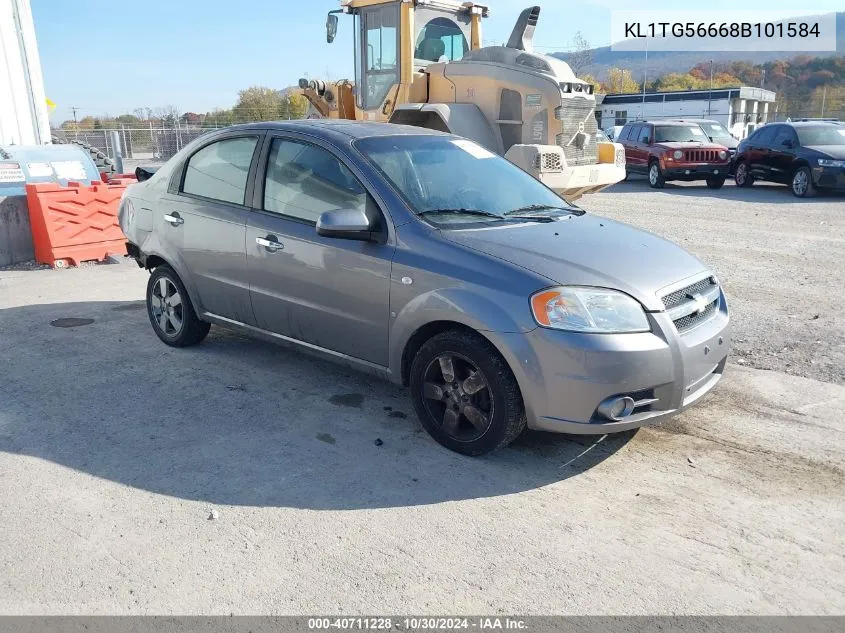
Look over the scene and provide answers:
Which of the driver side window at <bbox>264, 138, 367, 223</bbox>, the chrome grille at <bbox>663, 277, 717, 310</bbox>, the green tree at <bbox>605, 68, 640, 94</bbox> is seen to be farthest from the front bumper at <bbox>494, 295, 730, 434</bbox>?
the green tree at <bbox>605, 68, 640, 94</bbox>

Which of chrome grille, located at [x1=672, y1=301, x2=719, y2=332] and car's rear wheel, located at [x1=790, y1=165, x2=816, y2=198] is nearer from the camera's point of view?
chrome grille, located at [x1=672, y1=301, x2=719, y2=332]

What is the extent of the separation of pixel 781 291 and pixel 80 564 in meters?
7.08

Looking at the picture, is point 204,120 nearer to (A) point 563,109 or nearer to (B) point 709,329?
(A) point 563,109

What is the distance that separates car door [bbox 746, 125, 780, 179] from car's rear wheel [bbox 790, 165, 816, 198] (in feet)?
3.35

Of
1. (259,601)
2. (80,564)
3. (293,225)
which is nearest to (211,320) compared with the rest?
(293,225)

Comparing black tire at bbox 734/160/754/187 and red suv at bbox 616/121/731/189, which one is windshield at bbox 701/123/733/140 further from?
black tire at bbox 734/160/754/187

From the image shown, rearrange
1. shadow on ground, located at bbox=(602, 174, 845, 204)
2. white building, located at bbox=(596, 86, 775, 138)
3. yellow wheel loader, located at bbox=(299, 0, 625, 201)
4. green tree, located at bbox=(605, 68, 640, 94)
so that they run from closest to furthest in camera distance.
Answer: yellow wheel loader, located at bbox=(299, 0, 625, 201)
shadow on ground, located at bbox=(602, 174, 845, 204)
white building, located at bbox=(596, 86, 775, 138)
green tree, located at bbox=(605, 68, 640, 94)

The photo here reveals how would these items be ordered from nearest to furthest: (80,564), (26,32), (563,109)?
(80,564)
(563,109)
(26,32)

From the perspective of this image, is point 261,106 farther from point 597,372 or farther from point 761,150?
point 597,372

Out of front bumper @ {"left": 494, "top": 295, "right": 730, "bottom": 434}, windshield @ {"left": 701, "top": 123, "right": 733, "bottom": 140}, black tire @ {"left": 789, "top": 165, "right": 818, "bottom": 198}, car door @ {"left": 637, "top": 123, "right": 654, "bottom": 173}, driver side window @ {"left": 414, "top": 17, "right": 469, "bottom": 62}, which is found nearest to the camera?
front bumper @ {"left": 494, "top": 295, "right": 730, "bottom": 434}

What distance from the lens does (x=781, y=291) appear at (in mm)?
7637

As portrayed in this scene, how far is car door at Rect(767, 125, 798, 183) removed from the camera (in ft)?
55.3

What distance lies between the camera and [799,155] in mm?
16609

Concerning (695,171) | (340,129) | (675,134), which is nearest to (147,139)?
(675,134)
